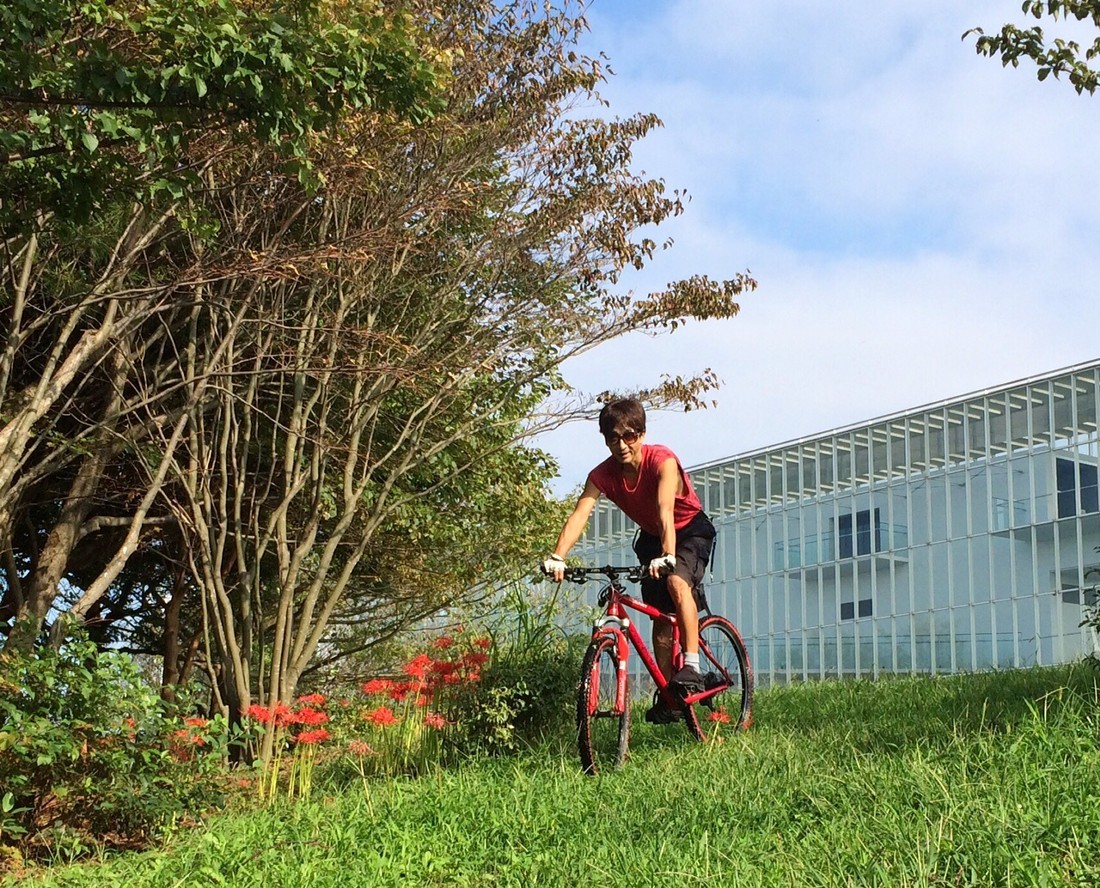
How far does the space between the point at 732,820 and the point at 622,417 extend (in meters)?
2.69

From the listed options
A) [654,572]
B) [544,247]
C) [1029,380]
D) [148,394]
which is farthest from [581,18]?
[1029,380]

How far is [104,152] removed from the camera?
667 centimetres

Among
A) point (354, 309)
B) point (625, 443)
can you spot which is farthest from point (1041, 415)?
point (625, 443)

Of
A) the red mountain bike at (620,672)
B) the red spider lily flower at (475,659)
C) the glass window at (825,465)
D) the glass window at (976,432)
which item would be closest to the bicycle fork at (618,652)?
the red mountain bike at (620,672)

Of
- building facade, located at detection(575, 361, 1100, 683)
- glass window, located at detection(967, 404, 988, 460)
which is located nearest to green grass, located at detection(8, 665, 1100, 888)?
building facade, located at detection(575, 361, 1100, 683)

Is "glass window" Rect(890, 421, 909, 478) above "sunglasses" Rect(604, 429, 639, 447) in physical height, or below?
above

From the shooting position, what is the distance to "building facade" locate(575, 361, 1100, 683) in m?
46.5

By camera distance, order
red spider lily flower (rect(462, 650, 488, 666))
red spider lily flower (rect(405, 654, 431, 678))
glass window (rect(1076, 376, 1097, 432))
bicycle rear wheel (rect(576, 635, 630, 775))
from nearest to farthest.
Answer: bicycle rear wheel (rect(576, 635, 630, 775)), red spider lily flower (rect(462, 650, 488, 666)), red spider lily flower (rect(405, 654, 431, 678)), glass window (rect(1076, 376, 1097, 432))

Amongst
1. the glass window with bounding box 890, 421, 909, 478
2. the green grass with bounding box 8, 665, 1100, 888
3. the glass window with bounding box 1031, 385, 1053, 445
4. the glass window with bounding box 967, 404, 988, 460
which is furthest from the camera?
the glass window with bounding box 890, 421, 909, 478

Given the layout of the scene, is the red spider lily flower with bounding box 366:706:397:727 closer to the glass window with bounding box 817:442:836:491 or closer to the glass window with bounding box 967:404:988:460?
the glass window with bounding box 967:404:988:460

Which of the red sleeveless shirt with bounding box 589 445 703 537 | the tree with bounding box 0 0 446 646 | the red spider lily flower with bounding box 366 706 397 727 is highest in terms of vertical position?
the tree with bounding box 0 0 446 646

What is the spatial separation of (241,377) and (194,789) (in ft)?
17.7

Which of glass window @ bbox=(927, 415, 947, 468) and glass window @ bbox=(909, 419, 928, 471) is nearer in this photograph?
glass window @ bbox=(927, 415, 947, 468)

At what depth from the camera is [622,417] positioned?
7152 millimetres
